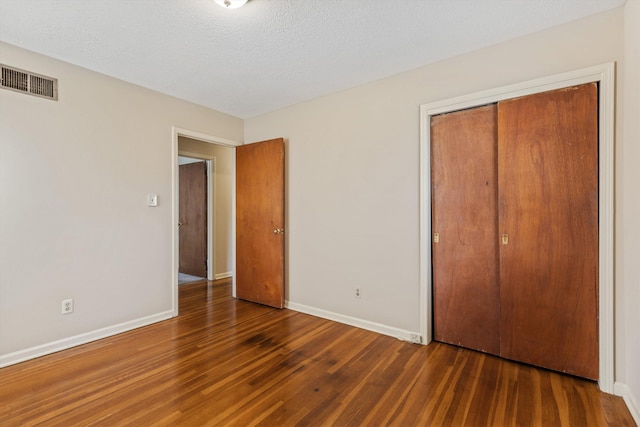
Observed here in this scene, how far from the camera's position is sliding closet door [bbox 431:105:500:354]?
7.88ft

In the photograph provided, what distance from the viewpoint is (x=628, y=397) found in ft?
5.90

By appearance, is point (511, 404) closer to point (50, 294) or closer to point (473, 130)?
point (473, 130)

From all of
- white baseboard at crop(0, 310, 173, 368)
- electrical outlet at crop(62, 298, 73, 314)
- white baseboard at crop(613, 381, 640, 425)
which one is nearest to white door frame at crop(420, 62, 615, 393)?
white baseboard at crop(613, 381, 640, 425)

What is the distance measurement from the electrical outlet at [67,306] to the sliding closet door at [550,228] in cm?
360

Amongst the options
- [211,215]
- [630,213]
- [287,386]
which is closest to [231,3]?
[287,386]

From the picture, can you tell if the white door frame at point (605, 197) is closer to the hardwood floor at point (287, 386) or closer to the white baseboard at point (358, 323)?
the hardwood floor at point (287, 386)

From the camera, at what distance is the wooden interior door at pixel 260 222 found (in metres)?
3.63

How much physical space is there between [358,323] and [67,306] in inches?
104

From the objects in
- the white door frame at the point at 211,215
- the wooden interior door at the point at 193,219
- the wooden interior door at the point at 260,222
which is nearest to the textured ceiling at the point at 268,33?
the wooden interior door at the point at 260,222

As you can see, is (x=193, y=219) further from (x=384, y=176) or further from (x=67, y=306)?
(x=384, y=176)

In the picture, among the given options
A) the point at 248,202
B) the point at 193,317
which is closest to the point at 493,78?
the point at 248,202

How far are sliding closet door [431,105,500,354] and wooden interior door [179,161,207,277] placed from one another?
4002 mm

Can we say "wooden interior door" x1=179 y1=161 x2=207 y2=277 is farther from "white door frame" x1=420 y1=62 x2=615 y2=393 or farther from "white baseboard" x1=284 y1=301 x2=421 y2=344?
"white door frame" x1=420 y1=62 x2=615 y2=393

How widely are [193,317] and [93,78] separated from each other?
2559 mm
